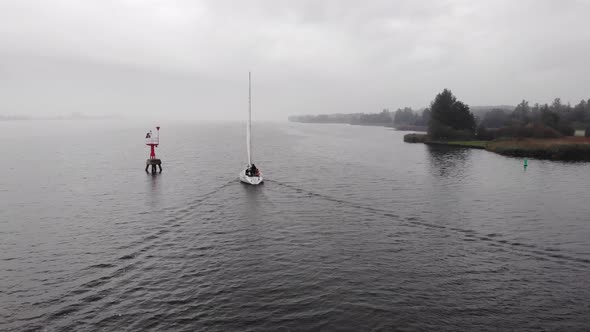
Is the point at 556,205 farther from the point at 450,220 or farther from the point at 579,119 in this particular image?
the point at 579,119

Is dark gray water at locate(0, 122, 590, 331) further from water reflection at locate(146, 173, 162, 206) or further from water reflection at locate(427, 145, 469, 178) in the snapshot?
water reflection at locate(427, 145, 469, 178)

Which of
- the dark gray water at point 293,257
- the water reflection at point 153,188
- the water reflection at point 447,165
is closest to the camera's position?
the dark gray water at point 293,257

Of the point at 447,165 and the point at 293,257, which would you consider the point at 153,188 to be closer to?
the point at 293,257

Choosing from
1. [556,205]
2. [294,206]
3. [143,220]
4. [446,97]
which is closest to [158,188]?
[143,220]

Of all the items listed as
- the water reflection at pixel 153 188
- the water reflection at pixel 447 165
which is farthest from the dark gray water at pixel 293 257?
the water reflection at pixel 447 165

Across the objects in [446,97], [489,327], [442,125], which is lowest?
[489,327]

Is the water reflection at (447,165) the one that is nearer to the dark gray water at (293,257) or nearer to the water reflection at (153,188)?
the dark gray water at (293,257)

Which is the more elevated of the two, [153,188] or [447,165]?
[447,165]

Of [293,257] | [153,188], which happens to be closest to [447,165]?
[153,188]
